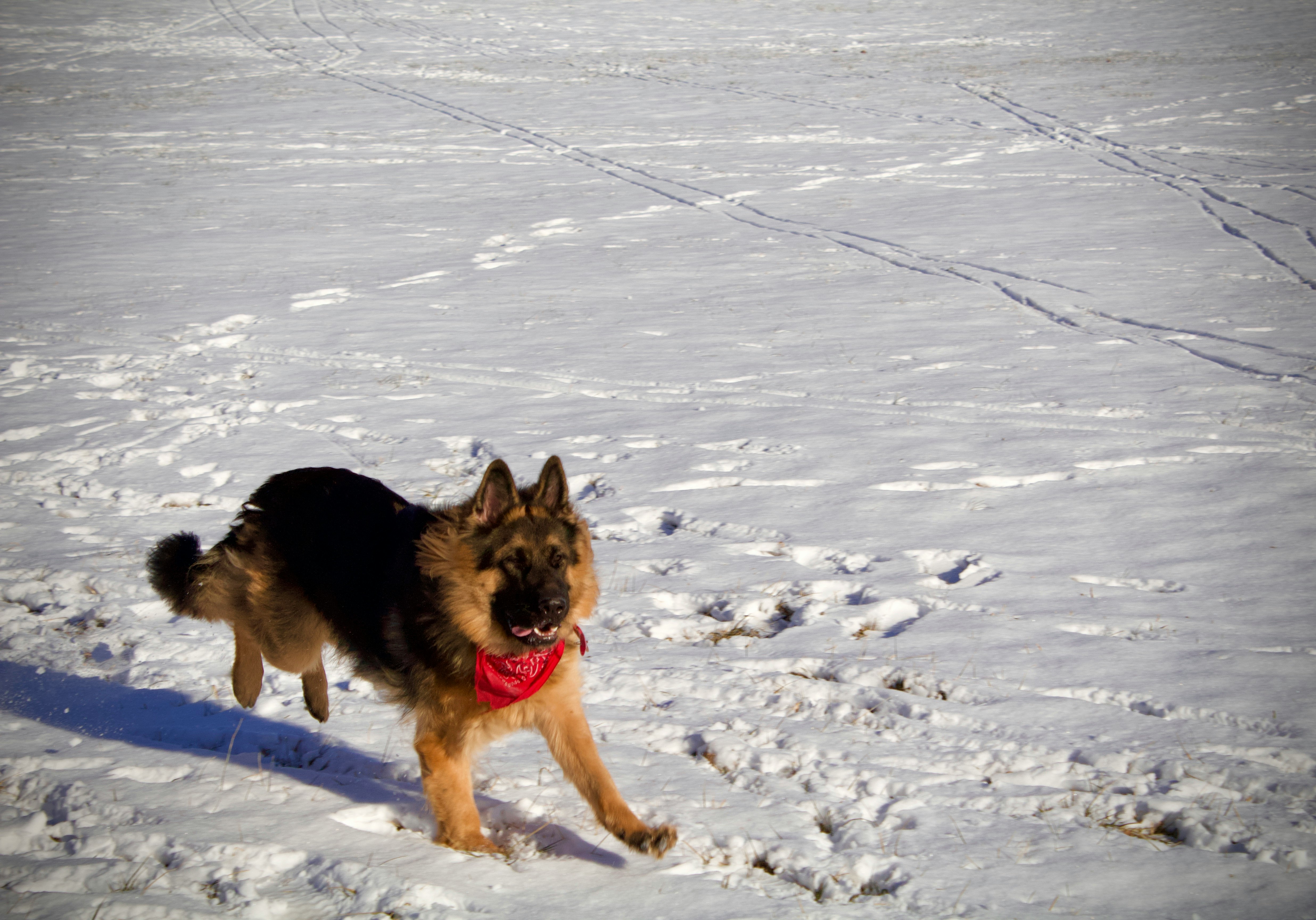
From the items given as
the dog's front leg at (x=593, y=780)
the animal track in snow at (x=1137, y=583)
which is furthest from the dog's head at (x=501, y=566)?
the animal track in snow at (x=1137, y=583)

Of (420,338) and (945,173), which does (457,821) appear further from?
(945,173)

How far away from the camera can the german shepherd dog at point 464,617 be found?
325 centimetres

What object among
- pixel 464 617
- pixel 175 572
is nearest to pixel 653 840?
pixel 464 617

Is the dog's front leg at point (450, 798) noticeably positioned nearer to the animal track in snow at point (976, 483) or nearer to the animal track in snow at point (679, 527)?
the animal track in snow at point (679, 527)

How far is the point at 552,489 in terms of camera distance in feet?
11.4

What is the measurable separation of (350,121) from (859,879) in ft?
68.5

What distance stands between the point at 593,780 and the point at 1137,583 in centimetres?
348

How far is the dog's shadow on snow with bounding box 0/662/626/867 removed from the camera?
363cm

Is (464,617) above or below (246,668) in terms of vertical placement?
above

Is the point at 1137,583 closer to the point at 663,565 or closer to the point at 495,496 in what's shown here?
the point at 663,565

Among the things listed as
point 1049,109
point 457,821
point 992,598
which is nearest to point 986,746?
point 992,598

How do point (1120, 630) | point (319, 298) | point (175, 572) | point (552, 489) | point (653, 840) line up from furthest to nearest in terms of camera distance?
point (319, 298), point (1120, 630), point (175, 572), point (552, 489), point (653, 840)

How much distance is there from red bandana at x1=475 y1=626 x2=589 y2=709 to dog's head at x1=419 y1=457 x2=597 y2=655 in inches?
1.7

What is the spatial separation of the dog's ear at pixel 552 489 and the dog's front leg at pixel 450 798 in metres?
0.95
